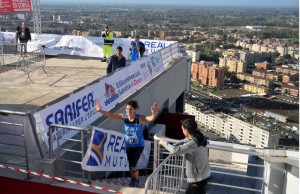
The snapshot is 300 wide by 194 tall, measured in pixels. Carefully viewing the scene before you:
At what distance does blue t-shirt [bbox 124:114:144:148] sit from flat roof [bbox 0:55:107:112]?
3.98 m

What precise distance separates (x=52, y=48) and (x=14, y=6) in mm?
2955

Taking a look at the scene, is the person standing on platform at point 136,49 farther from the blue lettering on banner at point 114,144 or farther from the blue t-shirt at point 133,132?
the blue t-shirt at point 133,132

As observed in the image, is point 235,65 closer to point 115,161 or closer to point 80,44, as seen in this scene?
point 80,44

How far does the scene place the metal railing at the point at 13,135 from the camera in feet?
17.7

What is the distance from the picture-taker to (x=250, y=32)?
17588 centimetres

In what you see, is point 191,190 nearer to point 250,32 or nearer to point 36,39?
point 36,39

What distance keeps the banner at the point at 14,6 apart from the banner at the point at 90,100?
23.7ft

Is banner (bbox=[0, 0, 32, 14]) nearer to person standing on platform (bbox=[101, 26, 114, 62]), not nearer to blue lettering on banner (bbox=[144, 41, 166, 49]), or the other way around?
person standing on platform (bbox=[101, 26, 114, 62])

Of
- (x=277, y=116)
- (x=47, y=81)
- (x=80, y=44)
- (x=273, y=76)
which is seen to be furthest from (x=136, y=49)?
(x=273, y=76)

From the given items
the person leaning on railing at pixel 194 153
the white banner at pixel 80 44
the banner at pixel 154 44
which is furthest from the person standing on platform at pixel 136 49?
the person leaning on railing at pixel 194 153

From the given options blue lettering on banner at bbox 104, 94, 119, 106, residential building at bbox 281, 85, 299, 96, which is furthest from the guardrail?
residential building at bbox 281, 85, 299, 96

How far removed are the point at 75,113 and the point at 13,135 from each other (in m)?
1.20

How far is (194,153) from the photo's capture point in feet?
14.4

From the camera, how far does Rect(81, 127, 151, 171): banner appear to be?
5.40 metres
